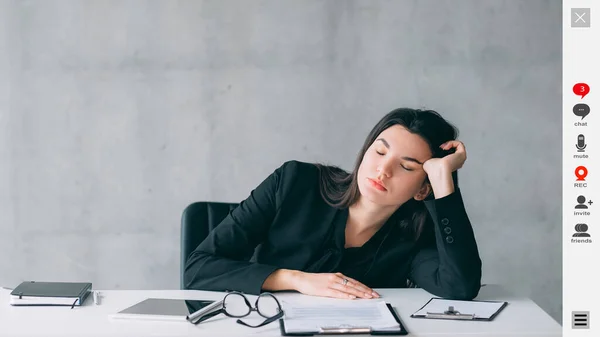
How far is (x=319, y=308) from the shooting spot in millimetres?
1676

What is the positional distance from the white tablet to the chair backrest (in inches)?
18.9

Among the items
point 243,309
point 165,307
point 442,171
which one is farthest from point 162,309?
point 442,171

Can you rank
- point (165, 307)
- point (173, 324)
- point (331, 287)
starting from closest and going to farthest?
point (173, 324) → point (165, 307) → point (331, 287)

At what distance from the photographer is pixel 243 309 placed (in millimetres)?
1674

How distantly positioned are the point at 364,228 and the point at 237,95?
1.39 m

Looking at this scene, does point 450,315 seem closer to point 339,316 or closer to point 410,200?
point 339,316
